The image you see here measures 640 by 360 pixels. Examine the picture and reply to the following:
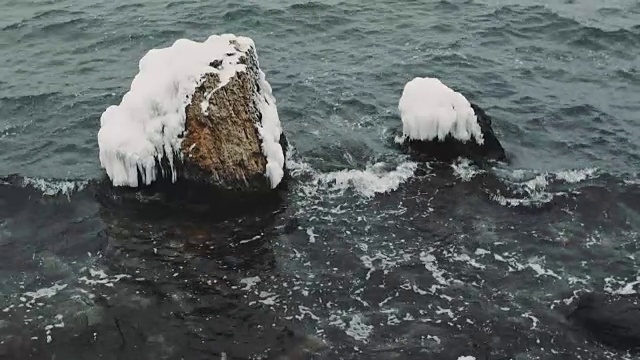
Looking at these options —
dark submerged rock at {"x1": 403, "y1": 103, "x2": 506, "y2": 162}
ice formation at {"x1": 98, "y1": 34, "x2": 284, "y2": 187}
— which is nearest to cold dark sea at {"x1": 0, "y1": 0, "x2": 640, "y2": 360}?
dark submerged rock at {"x1": 403, "y1": 103, "x2": 506, "y2": 162}

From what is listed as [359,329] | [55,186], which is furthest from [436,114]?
[55,186]

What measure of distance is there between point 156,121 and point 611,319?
33.0 feet

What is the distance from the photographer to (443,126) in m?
17.8

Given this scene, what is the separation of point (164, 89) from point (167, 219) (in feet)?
9.53

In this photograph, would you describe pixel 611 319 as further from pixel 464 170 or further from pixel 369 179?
pixel 369 179

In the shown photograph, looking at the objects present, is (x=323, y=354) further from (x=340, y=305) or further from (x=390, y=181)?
(x=390, y=181)

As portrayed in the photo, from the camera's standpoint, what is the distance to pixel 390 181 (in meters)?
17.1

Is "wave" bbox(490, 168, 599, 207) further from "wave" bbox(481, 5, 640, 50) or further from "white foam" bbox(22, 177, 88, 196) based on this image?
"white foam" bbox(22, 177, 88, 196)

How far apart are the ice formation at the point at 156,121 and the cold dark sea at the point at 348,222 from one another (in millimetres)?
742

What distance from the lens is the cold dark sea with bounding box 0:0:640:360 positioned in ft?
42.2

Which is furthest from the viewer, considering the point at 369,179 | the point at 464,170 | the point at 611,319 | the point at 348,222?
the point at 464,170

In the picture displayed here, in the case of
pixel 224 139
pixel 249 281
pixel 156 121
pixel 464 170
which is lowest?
pixel 249 281

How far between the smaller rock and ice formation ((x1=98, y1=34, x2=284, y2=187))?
7.17 meters

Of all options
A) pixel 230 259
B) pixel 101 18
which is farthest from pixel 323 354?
pixel 101 18
